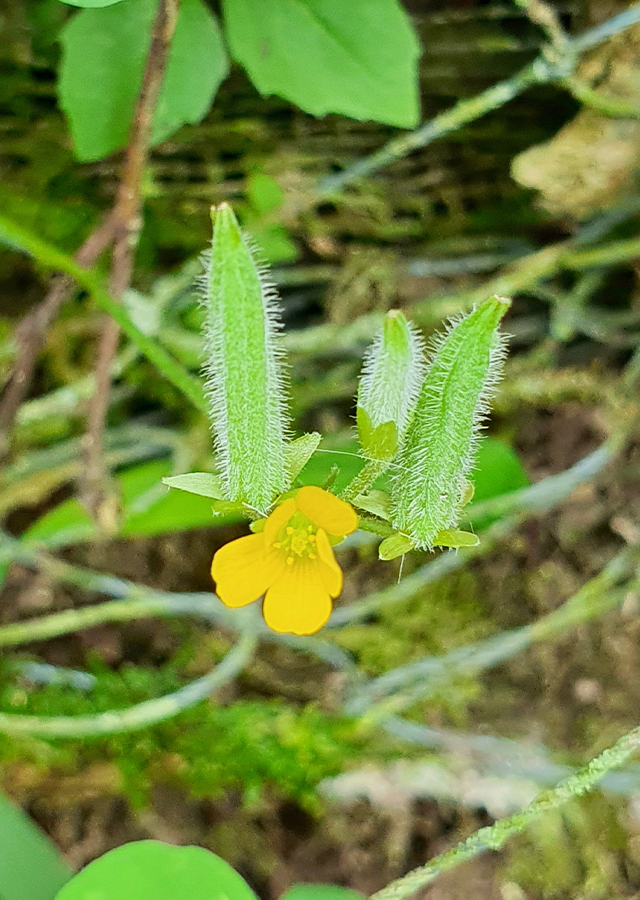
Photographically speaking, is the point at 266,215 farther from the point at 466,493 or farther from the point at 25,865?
the point at 25,865

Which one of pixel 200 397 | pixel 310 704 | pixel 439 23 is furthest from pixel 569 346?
pixel 200 397

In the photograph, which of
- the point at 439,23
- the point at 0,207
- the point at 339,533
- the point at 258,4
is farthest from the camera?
the point at 0,207

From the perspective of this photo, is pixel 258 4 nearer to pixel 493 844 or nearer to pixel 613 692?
pixel 493 844

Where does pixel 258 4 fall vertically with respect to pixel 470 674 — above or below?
above

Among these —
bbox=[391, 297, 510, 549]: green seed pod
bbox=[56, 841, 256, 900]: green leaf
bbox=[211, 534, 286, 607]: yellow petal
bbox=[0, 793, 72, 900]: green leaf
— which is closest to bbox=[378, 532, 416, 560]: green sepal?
bbox=[391, 297, 510, 549]: green seed pod

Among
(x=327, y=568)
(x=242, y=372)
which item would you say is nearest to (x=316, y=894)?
(x=327, y=568)

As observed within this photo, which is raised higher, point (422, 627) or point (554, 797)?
point (554, 797)

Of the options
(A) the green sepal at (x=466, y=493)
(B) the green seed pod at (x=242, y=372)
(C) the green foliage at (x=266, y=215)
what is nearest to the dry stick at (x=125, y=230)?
(C) the green foliage at (x=266, y=215)
